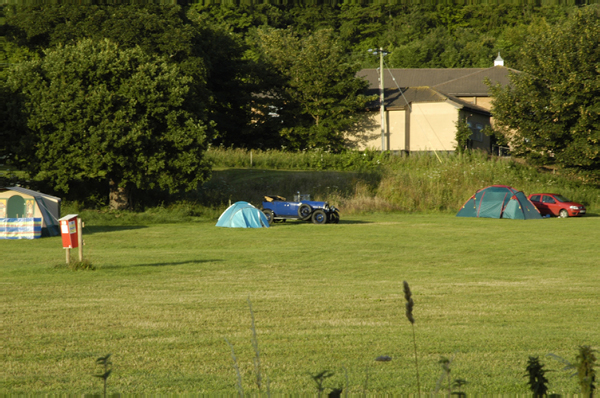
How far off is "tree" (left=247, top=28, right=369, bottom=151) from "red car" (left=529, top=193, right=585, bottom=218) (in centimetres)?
1907

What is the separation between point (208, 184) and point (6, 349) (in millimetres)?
33120

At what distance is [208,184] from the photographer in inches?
1597

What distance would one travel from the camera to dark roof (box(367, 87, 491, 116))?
171 feet

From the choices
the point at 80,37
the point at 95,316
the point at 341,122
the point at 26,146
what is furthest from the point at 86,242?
the point at 341,122

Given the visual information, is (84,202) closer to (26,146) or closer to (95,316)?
(26,146)

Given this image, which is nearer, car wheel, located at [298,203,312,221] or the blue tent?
the blue tent

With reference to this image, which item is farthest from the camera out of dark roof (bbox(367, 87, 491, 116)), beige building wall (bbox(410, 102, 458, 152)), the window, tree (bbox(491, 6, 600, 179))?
the window

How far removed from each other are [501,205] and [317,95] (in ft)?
75.1

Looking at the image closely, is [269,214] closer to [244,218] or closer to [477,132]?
[244,218]

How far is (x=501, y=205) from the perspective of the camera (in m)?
36.1

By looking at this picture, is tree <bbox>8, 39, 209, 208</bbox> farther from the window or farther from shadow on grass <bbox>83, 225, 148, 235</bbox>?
the window

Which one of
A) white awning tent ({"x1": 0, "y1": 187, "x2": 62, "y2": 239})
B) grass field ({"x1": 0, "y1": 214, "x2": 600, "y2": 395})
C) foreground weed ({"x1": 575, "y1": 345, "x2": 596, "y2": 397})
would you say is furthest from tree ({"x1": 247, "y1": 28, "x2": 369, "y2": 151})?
foreground weed ({"x1": 575, "y1": 345, "x2": 596, "y2": 397})

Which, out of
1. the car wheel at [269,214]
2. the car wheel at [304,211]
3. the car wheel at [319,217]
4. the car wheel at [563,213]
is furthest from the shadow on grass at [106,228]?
the car wheel at [563,213]

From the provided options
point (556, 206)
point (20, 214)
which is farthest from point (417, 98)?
point (20, 214)
